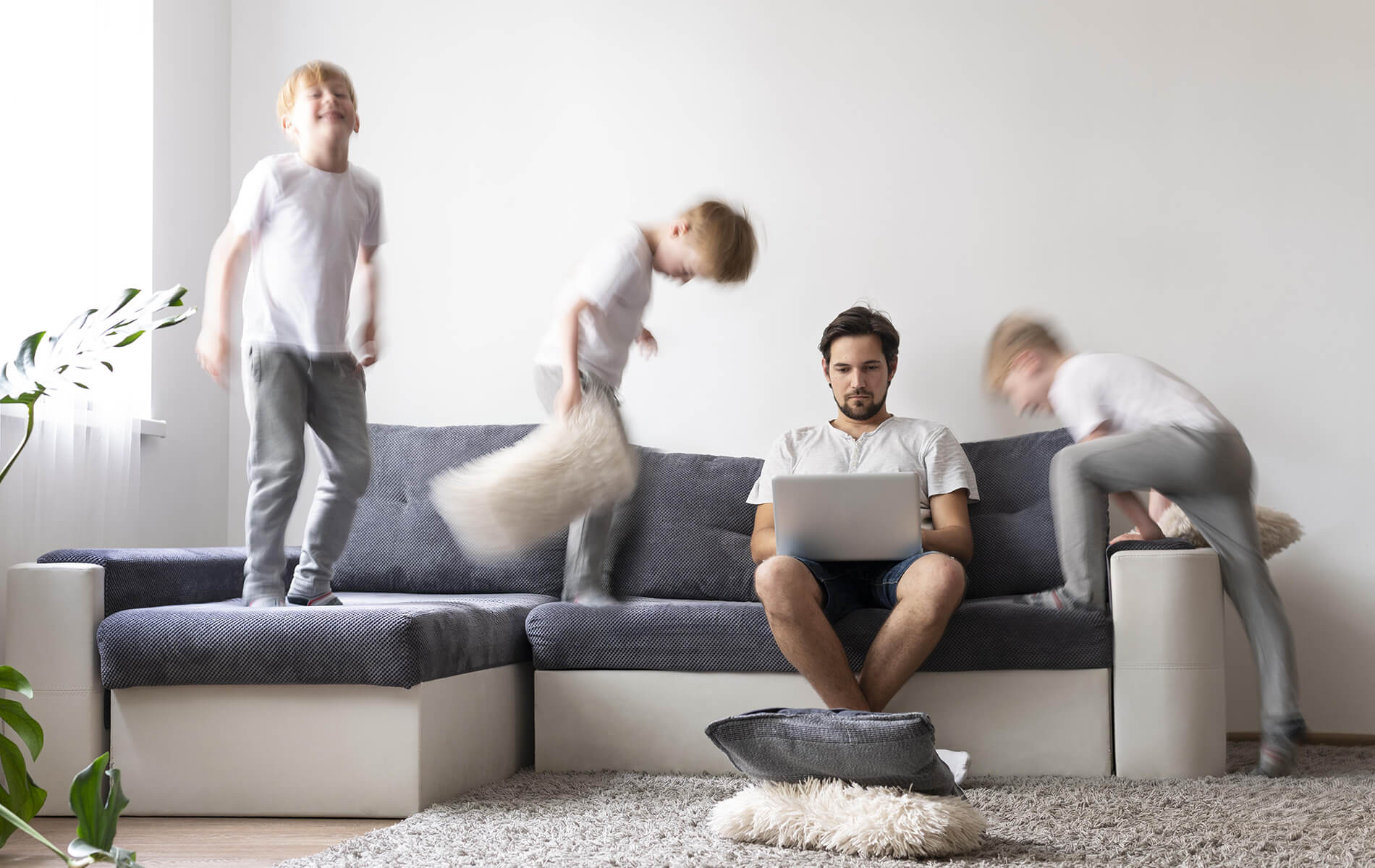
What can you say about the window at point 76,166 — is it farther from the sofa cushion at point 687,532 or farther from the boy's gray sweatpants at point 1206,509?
the boy's gray sweatpants at point 1206,509

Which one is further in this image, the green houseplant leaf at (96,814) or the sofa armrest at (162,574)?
the sofa armrest at (162,574)

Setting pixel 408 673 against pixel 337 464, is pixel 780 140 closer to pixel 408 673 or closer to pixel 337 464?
pixel 337 464

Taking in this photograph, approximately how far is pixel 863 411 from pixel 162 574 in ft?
5.41

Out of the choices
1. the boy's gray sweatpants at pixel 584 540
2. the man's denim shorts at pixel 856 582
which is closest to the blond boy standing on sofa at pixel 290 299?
the boy's gray sweatpants at pixel 584 540

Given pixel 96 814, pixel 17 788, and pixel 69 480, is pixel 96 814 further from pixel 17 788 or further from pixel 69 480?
pixel 69 480

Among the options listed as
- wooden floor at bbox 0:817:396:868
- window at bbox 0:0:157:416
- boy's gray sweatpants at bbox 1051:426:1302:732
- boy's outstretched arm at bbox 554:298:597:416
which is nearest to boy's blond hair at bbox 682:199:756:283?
boy's outstretched arm at bbox 554:298:597:416

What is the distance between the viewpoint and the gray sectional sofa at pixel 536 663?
2111 mm

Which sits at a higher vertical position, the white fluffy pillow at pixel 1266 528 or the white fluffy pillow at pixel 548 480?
the white fluffy pillow at pixel 548 480

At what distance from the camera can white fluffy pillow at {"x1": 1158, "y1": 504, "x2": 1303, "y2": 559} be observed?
2758 mm

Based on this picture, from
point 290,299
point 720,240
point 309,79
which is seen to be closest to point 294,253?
point 290,299

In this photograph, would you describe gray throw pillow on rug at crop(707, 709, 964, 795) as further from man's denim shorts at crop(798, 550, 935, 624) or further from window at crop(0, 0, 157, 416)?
window at crop(0, 0, 157, 416)

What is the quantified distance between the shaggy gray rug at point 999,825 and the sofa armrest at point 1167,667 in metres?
0.06

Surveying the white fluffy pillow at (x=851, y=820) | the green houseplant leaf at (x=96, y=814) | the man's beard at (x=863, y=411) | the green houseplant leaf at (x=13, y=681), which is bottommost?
the white fluffy pillow at (x=851, y=820)

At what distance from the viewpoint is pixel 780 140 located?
11.7 ft
